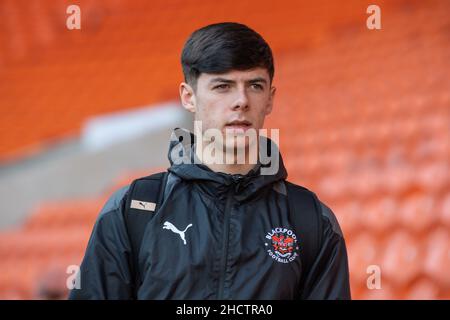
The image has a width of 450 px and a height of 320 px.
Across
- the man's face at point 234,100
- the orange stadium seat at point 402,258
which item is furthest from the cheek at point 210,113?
the orange stadium seat at point 402,258

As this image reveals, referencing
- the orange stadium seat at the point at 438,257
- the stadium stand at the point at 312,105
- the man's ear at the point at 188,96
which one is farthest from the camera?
the stadium stand at the point at 312,105

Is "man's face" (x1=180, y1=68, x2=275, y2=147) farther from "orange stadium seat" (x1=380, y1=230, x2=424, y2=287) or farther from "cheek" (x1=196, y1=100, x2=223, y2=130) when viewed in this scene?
"orange stadium seat" (x1=380, y1=230, x2=424, y2=287)

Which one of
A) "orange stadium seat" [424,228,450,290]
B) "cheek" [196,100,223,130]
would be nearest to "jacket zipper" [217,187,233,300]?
"cheek" [196,100,223,130]

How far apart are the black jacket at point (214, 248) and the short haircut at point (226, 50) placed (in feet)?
0.45

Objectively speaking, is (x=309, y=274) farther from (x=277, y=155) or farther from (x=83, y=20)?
(x=83, y=20)

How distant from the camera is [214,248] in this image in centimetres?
101

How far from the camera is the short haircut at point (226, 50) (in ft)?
3.47

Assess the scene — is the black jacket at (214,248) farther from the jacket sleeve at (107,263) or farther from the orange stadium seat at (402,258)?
the orange stadium seat at (402,258)

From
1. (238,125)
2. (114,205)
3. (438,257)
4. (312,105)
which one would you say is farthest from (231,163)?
(312,105)

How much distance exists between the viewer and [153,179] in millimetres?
1080

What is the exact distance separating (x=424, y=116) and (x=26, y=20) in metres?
5.20

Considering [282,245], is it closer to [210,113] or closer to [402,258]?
[210,113]

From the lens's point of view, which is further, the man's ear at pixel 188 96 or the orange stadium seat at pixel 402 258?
the orange stadium seat at pixel 402 258
